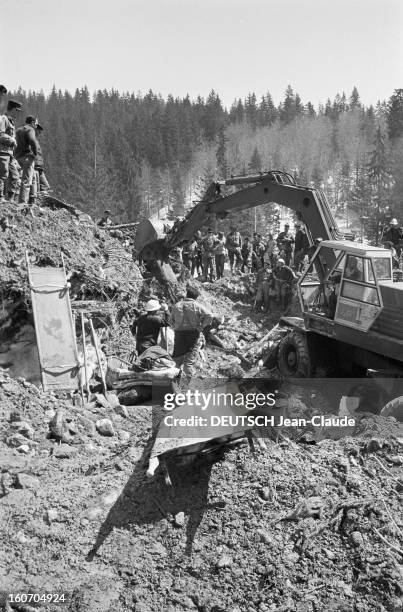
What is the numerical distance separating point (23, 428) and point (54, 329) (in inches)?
89.1

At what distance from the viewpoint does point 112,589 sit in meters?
4.66

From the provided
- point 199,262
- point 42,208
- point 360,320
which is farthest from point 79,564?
point 199,262

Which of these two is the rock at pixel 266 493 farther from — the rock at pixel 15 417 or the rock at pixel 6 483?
the rock at pixel 15 417

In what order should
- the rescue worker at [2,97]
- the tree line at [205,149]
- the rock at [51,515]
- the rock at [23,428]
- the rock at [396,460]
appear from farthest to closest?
1. the tree line at [205,149]
2. the rescue worker at [2,97]
3. the rock at [23,428]
4. the rock at [396,460]
5. the rock at [51,515]

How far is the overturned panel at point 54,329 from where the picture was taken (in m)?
8.47

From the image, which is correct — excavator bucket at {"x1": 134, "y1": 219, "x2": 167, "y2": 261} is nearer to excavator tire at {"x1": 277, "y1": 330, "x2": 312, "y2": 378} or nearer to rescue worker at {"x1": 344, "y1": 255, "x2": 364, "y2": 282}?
excavator tire at {"x1": 277, "y1": 330, "x2": 312, "y2": 378}

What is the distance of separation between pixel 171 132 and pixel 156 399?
69.4m

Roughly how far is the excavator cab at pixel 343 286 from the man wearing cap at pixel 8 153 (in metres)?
6.14

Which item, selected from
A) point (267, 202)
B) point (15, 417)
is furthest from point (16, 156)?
point (15, 417)

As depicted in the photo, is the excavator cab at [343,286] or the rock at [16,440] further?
the excavator cab at [343,286]

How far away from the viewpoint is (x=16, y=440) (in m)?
6.64

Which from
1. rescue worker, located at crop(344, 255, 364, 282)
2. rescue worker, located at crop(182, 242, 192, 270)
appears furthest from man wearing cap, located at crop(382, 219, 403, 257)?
rescue worker, located at crop(344, 255, 364, 282)

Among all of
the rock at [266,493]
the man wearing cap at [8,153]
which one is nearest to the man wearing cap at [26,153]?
the man wearing cap at [8,153]

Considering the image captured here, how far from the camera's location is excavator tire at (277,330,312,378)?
30.8 feet
